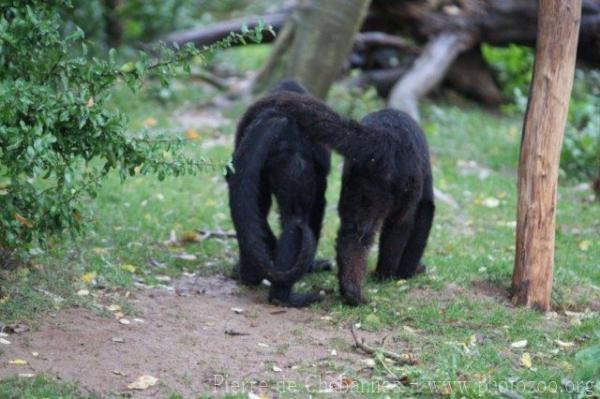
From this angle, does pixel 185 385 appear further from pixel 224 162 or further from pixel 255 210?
pixel 255 210

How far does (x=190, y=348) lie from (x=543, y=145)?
3068mm

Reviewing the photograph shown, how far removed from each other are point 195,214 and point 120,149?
12.8 feet

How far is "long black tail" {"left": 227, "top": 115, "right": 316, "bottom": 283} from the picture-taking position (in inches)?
276

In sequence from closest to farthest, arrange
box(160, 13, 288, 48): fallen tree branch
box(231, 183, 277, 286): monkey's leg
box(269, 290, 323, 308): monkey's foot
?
box(269, 290, 323, 308): monkey's foot
box(231, 183, 277, 286): monkey's leg
box(160, 13, 288, 48): fallen tree branch

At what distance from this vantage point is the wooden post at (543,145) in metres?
6.68

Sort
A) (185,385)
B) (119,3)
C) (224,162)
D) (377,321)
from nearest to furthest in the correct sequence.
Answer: (185,385), (224,162), (377,321), (119,3)

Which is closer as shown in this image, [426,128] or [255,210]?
[255,210]

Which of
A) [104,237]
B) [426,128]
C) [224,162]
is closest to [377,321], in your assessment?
[224,162]

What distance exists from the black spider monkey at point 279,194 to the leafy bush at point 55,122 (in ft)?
3.92

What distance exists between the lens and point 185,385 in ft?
17.5

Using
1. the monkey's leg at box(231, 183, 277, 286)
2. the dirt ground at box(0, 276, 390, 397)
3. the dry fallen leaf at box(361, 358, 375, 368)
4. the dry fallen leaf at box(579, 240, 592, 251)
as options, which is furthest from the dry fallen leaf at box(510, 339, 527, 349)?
the dry fallen leaf at box(579, 240, 592, 251)

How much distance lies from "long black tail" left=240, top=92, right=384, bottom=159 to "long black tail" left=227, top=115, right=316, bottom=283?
16 cm

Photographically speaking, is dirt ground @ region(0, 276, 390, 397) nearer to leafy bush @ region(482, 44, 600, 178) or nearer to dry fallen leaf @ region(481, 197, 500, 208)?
dry fallen leaf @ region(481, 197, 500, 208)

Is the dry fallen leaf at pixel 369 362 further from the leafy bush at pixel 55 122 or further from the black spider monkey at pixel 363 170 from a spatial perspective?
the leafy bush at pixel 55 122
